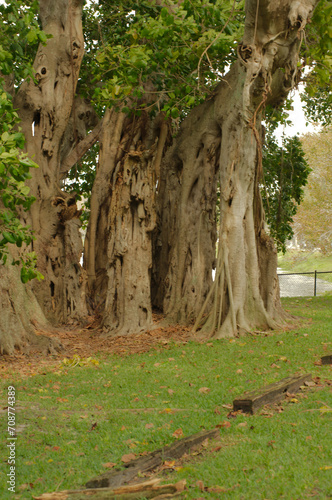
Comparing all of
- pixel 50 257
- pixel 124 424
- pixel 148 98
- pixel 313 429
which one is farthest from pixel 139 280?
pixel 313 429

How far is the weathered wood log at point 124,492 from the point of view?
342 centimetres

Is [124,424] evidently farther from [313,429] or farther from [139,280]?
[139,280]

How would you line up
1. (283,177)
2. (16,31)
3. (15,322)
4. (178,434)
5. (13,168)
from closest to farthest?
(178,434) → (13,168) → (16,31) → (15,322) → (283,177)

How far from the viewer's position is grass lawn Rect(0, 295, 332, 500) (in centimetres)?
371

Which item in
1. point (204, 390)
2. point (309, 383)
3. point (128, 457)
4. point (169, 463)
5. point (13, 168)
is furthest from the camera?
point (204, 390)

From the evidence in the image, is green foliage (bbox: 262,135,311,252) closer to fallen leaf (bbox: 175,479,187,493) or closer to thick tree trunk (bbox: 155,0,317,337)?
thick tree trunk (bbox: 155,0,317,337)

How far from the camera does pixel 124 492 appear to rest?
346 centimetres

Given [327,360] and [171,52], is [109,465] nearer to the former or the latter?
[327,360]

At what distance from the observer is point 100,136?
12008 millimetres

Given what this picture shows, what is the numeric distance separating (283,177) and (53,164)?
21.0 ft

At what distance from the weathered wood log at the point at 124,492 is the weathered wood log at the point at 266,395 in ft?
5.45

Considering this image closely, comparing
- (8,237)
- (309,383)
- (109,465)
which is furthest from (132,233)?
(109,465)

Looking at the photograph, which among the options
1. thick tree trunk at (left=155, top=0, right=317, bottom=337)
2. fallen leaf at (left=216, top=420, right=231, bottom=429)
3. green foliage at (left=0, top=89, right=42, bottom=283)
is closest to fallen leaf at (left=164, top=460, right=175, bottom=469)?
fallen leaf at (left=216, top=420, right=231, bottom=429)

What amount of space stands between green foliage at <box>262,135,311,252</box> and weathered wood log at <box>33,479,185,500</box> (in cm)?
1123
